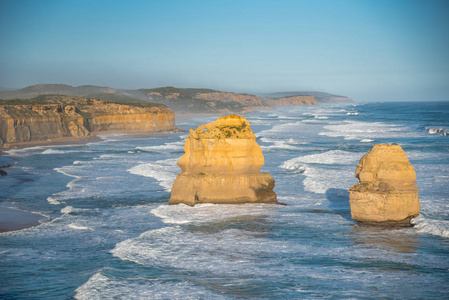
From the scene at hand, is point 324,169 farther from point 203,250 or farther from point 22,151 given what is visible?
point 22,151

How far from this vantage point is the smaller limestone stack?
18.1 meters

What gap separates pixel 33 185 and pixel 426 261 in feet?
74.8

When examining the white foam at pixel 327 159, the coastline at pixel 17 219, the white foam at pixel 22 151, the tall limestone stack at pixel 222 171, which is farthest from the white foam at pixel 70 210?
the white foam at pixel 22 151

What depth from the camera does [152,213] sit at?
2198 cm

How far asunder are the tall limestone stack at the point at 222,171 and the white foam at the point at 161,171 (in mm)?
5607

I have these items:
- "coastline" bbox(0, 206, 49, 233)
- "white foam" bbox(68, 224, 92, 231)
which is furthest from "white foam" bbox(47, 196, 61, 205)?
"white foam" bbox(68, 224, 92, 231)

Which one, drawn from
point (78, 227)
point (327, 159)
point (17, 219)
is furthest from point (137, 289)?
point (327, 159)

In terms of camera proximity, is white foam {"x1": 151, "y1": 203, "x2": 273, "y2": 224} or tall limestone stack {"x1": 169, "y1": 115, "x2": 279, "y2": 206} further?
tall limestone stack {"x1": 169, "y1": 115, "x2": 279, "y2": 206}

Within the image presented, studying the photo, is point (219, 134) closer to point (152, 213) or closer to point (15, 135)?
A: point (152, 213)

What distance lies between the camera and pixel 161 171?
115ft

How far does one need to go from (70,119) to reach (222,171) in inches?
2109

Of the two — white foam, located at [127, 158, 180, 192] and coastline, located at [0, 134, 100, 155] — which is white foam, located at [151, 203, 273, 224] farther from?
coastline, located at [0, 134, 100, 155]

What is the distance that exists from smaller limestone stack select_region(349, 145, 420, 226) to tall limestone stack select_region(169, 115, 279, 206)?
4907 mm

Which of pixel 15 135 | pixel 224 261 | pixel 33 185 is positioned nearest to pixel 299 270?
pixel 224 261
